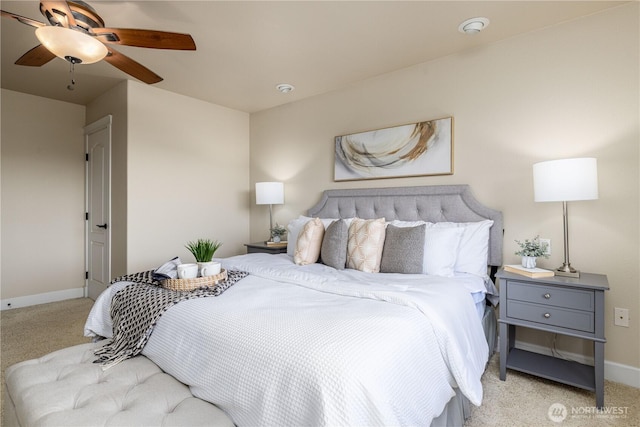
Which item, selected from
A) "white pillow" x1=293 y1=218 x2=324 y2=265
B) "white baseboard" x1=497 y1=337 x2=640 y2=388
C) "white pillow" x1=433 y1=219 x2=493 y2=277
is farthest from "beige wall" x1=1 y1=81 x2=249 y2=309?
"white baseboard" x1=497 y1=337 x2=640 y2=388

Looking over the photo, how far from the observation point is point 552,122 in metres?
2.37

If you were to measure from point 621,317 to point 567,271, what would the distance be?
516 mm

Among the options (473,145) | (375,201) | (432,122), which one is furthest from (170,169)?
(473,145)

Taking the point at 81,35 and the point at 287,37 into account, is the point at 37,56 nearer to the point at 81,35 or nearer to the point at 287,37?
the point at 81,35

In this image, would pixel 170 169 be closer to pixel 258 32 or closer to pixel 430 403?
pixel 258 32

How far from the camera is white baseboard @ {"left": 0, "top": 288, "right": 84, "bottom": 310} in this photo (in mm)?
3768

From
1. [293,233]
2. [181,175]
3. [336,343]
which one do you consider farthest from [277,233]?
[336,343]

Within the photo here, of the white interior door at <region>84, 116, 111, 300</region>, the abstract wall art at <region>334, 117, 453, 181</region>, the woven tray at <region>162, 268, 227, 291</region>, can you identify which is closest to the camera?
the woven tray at <region>162, 268, 227, 291</region>

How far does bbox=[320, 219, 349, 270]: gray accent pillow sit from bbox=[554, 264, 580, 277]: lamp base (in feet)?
4.78

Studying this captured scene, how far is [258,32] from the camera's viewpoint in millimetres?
2465

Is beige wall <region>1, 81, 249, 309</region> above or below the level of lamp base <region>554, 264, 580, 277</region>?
above

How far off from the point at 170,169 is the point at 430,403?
3594 millimetres

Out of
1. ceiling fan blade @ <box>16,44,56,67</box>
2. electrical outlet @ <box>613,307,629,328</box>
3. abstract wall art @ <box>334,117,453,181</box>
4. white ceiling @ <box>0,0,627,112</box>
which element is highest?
white ceiling @ <box>0,0,627,112</box>

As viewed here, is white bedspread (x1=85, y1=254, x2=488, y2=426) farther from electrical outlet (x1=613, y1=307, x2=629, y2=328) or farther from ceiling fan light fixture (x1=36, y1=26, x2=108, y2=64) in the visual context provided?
ceiling fan light fixture (x1=36, y1=26, x2=108, y2=64)
